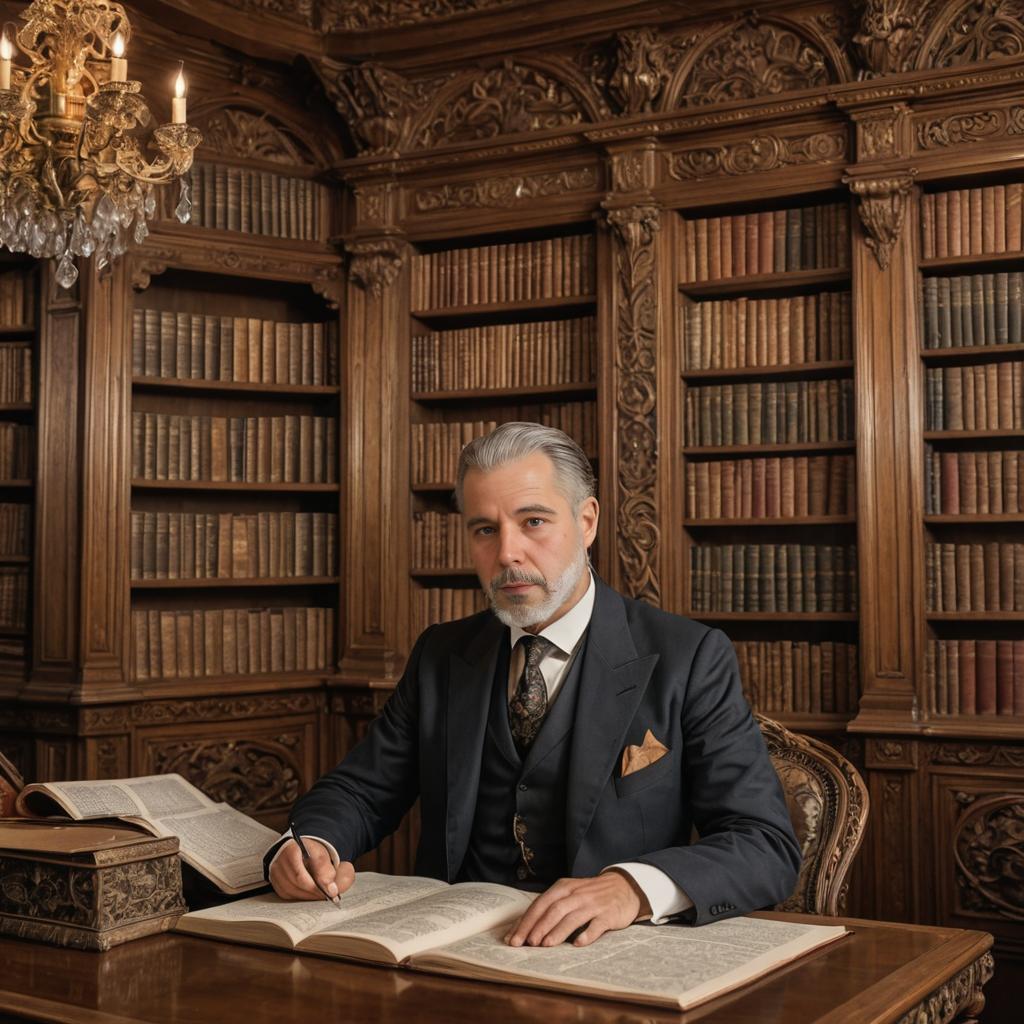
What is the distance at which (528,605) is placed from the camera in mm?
2324

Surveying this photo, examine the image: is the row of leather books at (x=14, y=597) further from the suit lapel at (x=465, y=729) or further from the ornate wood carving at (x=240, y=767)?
the suit lapel at (x=465, y=729)

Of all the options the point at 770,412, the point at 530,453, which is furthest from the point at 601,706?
the point at 770,412

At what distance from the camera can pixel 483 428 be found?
5176mm

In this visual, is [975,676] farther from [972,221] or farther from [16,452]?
[16,452]

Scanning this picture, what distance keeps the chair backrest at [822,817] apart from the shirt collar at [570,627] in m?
0.49

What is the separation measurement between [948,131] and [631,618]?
2708 mm

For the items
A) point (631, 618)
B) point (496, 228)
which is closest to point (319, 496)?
point (496, 228)

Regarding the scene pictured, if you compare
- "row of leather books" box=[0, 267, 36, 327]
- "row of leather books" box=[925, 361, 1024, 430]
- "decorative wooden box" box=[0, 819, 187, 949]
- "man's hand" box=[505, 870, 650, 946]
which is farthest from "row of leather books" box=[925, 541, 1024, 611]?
"row of leather books" box=[0, 267, 36, 327]

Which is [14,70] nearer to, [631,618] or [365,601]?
[631,618]

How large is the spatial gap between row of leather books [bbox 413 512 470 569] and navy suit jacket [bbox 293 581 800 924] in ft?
8.70

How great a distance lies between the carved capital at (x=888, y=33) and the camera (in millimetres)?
4379

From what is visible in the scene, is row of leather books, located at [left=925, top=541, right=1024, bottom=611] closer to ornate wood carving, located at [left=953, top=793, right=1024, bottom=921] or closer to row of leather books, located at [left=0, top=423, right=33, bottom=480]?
ornate wood carving, located at [left=953, top=793, right=1024, bottom=921]

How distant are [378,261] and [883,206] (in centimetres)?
199

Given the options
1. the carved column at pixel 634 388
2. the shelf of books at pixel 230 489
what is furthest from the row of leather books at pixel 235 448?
the carved column at pixel 634 388
